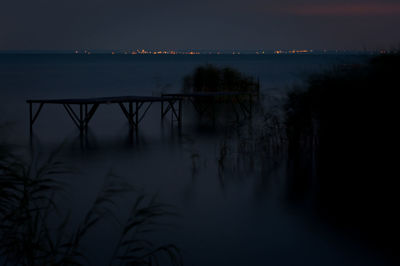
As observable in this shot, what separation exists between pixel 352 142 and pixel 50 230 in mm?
4532

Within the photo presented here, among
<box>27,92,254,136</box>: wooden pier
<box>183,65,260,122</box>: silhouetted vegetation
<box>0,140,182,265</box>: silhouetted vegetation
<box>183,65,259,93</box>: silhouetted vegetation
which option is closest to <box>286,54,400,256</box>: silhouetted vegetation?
<box>0,140,182,265</box>: silhouetted vegetation

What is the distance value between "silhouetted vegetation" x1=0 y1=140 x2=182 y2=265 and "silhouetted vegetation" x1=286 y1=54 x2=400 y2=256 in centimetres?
230

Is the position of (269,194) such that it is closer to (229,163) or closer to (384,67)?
(229,163)

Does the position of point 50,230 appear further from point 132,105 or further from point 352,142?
point 132,105

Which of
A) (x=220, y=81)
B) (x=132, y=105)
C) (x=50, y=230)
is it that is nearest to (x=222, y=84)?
(x=220, y=81)

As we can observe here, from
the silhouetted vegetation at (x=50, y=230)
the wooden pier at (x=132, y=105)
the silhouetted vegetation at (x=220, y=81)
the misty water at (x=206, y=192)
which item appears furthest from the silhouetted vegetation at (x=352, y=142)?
the silhouetted vegetation at (x=220, y=81)

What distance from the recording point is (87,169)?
855 centimetres

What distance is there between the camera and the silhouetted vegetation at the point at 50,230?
351 cm

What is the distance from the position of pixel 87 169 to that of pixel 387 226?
178 inches

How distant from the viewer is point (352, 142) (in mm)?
8062

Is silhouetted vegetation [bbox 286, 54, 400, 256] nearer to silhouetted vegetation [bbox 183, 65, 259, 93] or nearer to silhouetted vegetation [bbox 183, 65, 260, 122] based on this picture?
silhouetted vegetation [bbox 183, 65, 260, 122]

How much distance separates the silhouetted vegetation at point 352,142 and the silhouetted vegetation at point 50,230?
7.56ft

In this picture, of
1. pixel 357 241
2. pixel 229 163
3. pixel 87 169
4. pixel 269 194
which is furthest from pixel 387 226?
pixel 87 169

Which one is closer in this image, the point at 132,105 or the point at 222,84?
the point at 132,105
